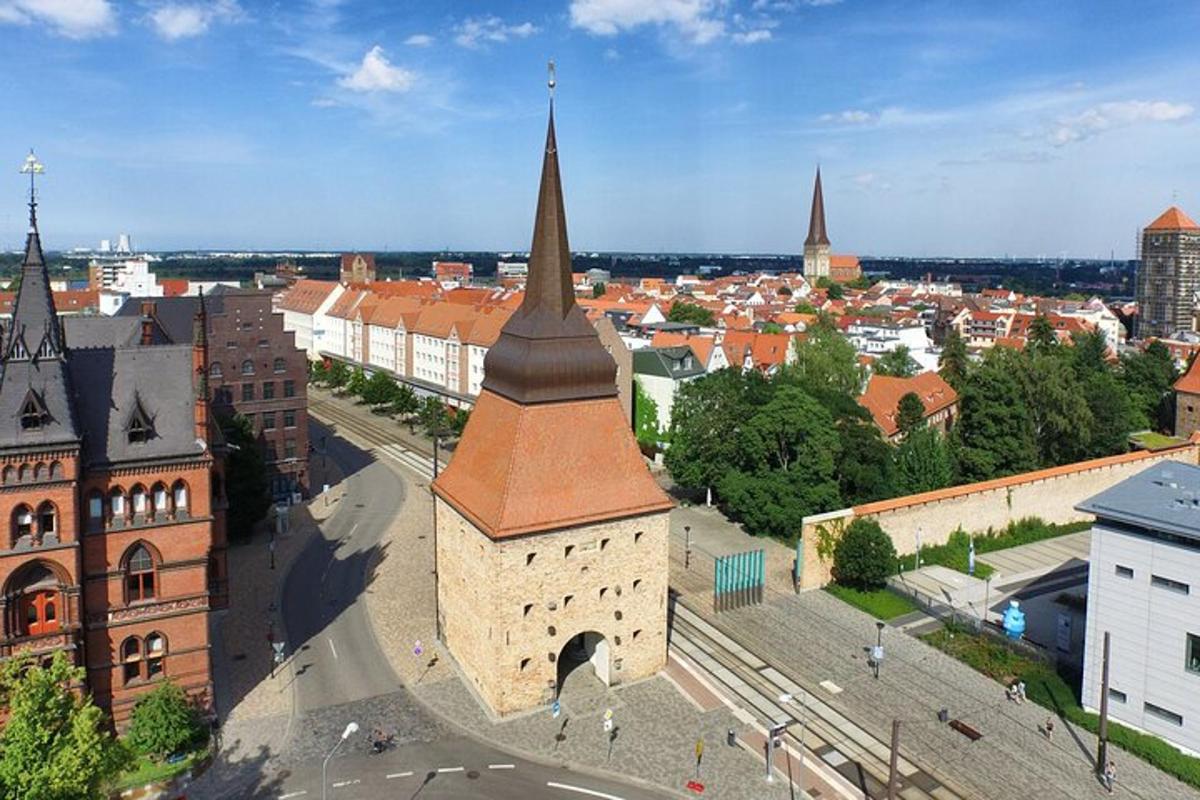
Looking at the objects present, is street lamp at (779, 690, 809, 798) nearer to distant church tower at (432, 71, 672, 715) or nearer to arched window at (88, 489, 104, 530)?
distant church tower at (432, 71, 672, 715)

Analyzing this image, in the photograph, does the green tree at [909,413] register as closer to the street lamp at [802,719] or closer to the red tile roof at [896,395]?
the red tile roof at [896,395]

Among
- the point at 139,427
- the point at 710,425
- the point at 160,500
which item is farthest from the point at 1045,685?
the point at 139,427

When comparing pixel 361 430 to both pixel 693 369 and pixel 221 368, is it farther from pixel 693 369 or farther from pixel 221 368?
pixel 693 369

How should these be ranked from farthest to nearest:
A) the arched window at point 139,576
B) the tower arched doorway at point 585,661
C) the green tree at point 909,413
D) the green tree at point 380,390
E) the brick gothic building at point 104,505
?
1. the green tree at point 380,390
2. the green tree at point 909,413
3. the tower arched doorway at point 585,661
4. the arched window at point 139,576
5. the brick gothic building at point 104,505

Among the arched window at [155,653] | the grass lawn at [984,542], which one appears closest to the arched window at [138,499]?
the arched window at [155,653]

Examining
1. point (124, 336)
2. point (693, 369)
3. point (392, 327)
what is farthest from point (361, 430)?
point (124, 336)

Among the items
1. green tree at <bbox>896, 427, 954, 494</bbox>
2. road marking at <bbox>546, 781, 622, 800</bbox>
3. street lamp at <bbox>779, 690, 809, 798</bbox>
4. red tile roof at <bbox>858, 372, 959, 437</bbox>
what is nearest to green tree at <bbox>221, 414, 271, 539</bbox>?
road marking at <bbox>546, 781, 622, 800</bbox>
